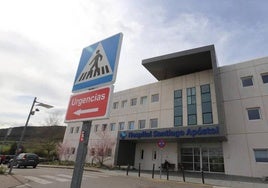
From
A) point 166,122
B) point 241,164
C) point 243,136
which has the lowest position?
point 241,164

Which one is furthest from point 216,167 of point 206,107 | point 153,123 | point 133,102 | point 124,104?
point 124,104

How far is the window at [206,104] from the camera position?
2138cm

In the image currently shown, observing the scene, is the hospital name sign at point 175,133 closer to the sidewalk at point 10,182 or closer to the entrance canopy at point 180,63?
the entrance canopy at point 180,63

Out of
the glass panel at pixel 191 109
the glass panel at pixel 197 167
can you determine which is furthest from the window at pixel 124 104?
the glass panel at pixel 197 167

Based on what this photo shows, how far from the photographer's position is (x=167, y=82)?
26.9 m

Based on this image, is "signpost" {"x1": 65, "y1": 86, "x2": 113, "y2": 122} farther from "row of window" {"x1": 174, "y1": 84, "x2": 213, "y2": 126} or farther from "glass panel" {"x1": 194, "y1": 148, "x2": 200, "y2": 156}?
"glass panel" {"x1": 194, "y1": 148, "x2": 200, "y2": 156}

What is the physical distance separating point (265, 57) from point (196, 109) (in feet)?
29.6

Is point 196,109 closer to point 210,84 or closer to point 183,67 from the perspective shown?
point 210,84

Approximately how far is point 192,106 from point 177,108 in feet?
6.47

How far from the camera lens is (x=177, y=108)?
2422 centimetres

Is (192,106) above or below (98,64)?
above

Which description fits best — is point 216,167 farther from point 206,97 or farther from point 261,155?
point 206,97

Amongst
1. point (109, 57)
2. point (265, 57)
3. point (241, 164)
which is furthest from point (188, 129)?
point (109, 57)

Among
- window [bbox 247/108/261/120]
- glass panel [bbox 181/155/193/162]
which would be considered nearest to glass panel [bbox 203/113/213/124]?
window [bbox 247/108/261/120]
